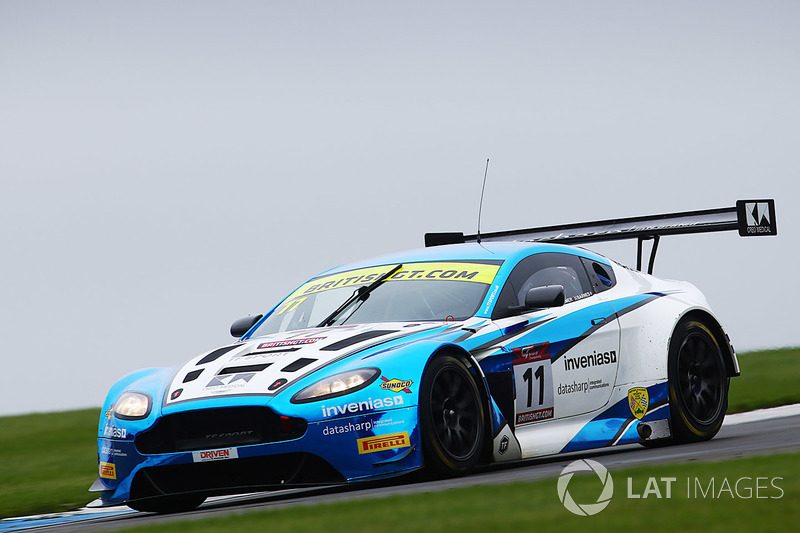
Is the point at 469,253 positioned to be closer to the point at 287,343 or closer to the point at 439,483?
the point at 287,343

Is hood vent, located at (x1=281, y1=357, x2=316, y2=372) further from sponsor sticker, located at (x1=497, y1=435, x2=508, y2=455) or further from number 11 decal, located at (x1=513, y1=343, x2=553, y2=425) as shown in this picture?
number 11 decal, located at (x1=513, y1=343, x2=553, y2=425)

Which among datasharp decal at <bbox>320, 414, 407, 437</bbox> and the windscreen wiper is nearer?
datasharp decal at <bbox>320, 414, 407, 437</bbox>

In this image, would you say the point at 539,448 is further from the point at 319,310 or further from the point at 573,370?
the point at 319,310

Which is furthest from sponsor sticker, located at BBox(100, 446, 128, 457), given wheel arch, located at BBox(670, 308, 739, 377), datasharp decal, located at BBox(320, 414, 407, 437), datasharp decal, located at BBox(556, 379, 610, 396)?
wheel arch, located at BBox(670, 308, 739, 377)

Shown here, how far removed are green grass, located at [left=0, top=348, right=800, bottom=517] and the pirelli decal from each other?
2004 mm

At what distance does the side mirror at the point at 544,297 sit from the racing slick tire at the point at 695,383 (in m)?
1.61

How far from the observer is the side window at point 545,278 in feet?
28.2

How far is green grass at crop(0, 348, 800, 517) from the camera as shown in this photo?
9.56 metres

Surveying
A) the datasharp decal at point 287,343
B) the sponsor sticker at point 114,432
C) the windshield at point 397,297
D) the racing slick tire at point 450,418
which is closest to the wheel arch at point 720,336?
the windshield at point 397,297

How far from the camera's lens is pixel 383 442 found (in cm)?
707

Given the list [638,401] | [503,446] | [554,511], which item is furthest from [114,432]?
[638,401]

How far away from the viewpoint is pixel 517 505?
5320 mm

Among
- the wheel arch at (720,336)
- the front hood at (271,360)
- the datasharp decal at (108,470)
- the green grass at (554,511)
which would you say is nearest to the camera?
the green grass at (554,511)

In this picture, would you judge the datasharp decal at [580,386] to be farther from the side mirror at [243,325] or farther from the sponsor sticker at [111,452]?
the sponsor sticker at [111,452]
